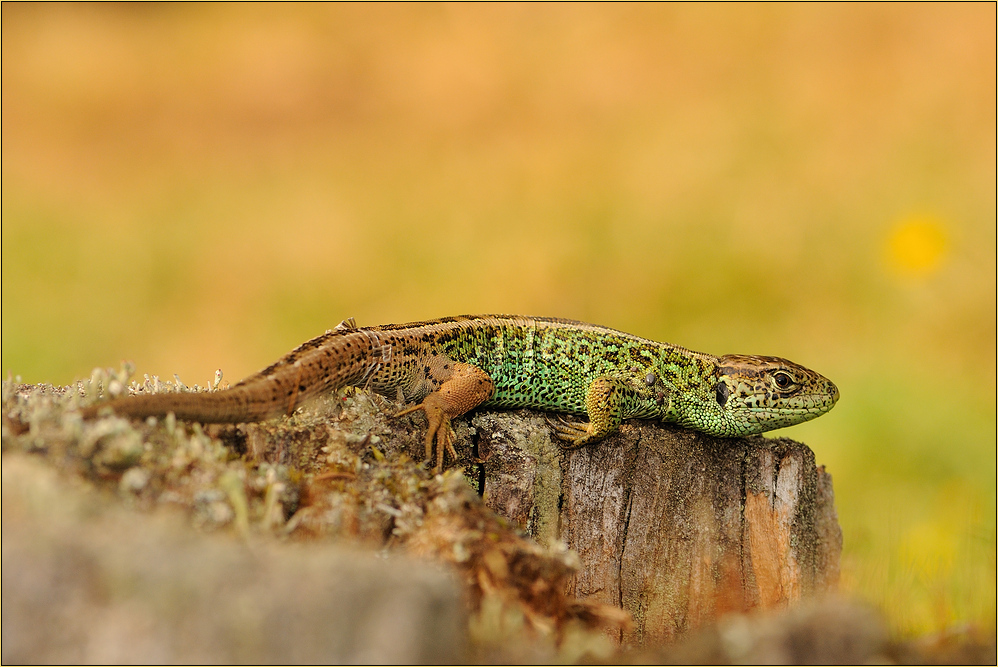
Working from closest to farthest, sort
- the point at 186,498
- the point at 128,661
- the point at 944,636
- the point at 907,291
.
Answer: the point at 128,661
the point at 944,636
the point at 186,498
the point at 907,291

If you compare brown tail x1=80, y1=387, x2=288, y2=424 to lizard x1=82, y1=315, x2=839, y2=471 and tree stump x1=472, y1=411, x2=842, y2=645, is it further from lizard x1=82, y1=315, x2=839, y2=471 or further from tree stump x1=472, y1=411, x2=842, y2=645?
tree stump x1=472, y1=411, x2=842, y2=645

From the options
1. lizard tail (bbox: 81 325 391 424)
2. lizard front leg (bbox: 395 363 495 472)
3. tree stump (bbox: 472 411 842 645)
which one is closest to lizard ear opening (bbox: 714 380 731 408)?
tree stump (bbox: 472 411 842 645)

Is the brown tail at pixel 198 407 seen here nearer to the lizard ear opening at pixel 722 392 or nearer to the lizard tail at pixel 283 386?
the lizard tail at pixel 283 386

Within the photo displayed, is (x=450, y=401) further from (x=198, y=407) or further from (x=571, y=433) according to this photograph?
(x=198, y=407)

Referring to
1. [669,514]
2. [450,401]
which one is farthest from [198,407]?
[669,514]

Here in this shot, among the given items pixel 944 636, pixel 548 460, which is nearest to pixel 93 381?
pixel 548 460

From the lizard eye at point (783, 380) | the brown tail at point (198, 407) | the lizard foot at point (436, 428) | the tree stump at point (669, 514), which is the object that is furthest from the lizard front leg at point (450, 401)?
the lizard eye at point (783, 380)

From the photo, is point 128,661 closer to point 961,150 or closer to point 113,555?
point 113,555
